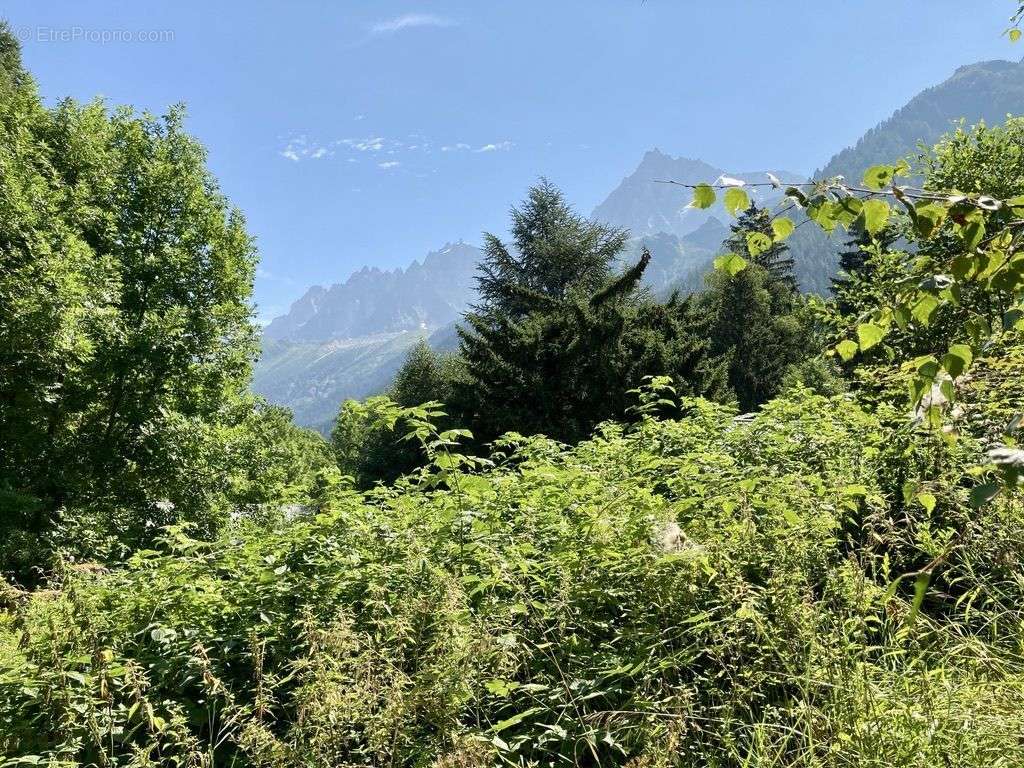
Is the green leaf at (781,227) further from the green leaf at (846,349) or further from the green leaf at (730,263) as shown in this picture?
the green leaf at (846,349)

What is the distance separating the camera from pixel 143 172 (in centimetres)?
1688

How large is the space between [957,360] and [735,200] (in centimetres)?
59

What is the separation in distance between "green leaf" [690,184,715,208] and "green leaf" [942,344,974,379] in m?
0.61

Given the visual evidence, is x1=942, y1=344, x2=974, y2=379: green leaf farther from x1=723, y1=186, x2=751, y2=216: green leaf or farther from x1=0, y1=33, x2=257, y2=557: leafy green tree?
x1=0, y1=33, x2=257, y2=557: leafy green tree

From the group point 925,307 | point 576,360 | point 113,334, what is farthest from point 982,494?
point 576,360

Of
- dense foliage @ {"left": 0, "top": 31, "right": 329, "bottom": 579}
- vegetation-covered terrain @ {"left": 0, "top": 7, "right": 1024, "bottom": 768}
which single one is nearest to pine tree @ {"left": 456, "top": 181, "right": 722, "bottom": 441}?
dense foliage @ {"left": 0, "top": 31, "right": 329, "bottom": 579}

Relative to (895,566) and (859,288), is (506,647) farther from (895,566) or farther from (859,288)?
(859,288)

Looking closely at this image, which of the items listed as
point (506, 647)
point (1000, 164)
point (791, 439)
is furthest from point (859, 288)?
point (506, 647)

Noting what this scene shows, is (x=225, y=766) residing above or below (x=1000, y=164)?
below

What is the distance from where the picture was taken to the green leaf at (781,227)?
154cm

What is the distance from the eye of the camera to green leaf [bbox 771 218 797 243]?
1537 mm

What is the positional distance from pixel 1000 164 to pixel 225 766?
17519 mm

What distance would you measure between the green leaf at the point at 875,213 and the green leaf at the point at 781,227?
0.53 feet

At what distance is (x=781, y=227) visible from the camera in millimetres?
1606
